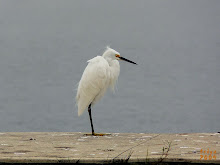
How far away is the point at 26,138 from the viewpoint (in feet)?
20.3

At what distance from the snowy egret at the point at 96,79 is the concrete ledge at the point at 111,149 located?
2.72 ft

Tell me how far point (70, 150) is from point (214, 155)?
1.46 m

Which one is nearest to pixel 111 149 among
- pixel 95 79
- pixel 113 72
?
pixel 95 79

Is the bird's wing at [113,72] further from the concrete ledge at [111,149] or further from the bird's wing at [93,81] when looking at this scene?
the concrete ledge at [111,149]

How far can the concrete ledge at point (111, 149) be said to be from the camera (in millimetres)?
4281

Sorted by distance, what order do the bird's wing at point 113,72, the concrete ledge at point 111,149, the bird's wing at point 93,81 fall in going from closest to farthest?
the concrete ledge at point 111,149 < the bird's wing at point 93,81 < the bird's wing at point 113,72

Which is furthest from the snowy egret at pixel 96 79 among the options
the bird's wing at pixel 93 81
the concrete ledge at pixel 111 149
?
the concrete ledge at pixel 111 149

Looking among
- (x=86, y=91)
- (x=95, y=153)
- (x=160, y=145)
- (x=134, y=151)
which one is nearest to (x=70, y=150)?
(x=95, y=153)

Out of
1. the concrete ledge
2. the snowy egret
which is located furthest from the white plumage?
the concrete ledge

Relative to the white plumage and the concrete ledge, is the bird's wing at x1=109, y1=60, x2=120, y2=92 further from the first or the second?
the concrete ledge

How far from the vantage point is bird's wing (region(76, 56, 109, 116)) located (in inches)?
283

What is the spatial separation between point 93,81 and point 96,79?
0.05 metres

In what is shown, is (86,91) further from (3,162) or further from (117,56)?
(3,162)

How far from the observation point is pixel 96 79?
7.21 metres
